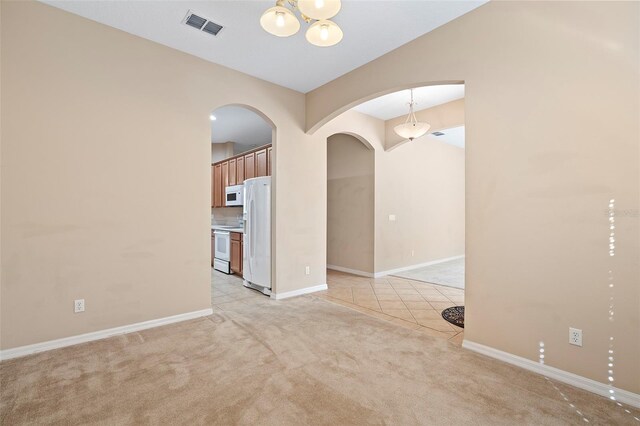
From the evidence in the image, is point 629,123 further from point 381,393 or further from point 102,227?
point 102,227

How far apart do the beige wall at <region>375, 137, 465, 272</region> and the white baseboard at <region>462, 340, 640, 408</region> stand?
317 centimetres

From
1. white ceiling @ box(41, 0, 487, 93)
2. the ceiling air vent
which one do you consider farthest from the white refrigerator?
the ceiling air vent

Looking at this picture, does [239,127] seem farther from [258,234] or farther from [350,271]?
[350,271]

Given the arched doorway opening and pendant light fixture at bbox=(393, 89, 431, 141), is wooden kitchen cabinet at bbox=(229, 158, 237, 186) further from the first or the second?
pendant light fixture at bbox=(393, 89, 431, 141)

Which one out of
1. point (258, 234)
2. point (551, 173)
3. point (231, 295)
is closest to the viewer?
point (551, 173)

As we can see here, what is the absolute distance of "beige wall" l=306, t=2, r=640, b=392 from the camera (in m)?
1.94

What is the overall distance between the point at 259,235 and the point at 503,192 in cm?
321

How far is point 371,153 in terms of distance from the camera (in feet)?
18.9

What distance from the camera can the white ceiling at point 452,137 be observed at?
6.45 meters

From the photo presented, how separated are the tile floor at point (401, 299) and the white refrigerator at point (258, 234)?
2.94 feet

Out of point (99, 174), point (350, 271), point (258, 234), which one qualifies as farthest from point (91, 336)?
point (350, 271)

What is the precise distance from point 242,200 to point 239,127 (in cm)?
175

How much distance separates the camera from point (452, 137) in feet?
23.0

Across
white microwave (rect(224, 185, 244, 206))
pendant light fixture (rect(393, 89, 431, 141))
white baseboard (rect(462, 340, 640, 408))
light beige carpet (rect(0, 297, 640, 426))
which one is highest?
pendant light fixture (rect(393, 89, 431, 141))
